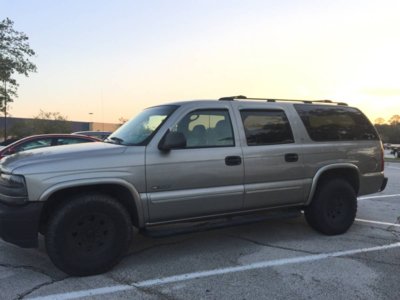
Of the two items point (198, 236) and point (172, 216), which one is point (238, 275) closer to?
point (172, 216)

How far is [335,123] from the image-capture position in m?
6.41

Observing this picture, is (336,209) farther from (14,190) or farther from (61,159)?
(14,190)

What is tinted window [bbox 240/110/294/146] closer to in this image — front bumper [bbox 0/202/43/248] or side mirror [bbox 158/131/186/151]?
side mirror [bbox 158/131/186/151]

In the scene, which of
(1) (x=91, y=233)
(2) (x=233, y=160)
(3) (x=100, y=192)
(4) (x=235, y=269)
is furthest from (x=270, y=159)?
(1) (x=91, y=233)

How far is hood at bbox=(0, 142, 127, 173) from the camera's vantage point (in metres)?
4.30

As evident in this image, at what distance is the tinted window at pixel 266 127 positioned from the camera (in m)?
5.51

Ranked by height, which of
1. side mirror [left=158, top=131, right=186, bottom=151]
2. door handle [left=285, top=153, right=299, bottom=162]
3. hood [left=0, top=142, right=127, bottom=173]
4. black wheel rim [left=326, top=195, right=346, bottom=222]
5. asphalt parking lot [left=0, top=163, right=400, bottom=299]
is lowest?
asphalt parking lot [left=0, top=163, right=400, bottom=299]

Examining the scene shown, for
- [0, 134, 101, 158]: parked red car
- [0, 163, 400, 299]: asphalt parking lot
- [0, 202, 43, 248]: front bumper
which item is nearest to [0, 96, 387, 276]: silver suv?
[0, 202, 43, 248]: front bumper

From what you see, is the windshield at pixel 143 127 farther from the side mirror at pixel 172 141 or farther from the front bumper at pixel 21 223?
the front bumper at pixel 21 223

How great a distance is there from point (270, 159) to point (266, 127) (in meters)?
0.46

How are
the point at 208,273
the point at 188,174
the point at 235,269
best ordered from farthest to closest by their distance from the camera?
1. the point at 188,174
2. the point at 235,269
3. the point at 208,273

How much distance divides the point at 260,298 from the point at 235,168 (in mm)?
1719

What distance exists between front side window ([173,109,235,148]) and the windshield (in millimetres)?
239

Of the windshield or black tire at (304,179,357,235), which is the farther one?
black tire at (304,179,357,235)
